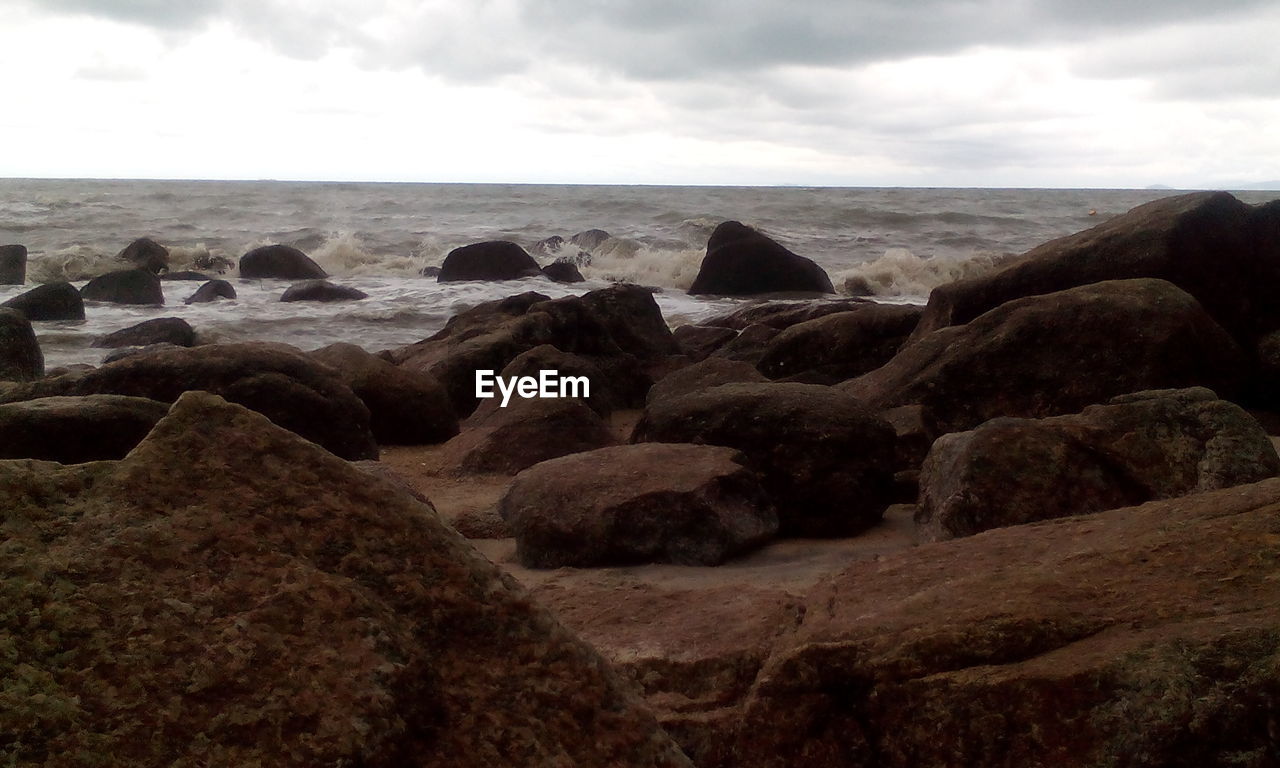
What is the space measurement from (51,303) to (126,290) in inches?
82.4

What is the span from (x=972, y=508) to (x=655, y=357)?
4.81 meters

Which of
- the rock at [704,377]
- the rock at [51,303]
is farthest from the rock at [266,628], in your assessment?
the rock at [51,303]

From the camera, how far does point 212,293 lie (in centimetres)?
1428

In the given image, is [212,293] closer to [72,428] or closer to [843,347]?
[843,347]

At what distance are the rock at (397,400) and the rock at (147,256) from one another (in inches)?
558

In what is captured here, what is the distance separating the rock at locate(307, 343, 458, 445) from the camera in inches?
238

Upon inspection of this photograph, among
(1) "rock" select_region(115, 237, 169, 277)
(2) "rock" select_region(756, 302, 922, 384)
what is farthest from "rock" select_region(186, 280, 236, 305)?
(2) "rock" select_region(756, 302, 922, 384)

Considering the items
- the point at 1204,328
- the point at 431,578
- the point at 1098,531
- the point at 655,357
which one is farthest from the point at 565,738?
the point at 655,357

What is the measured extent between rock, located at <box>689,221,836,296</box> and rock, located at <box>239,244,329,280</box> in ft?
21.9

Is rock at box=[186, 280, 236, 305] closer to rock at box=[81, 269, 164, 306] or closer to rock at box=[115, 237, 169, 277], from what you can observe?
rock at box=[81, 269, 164, 306]

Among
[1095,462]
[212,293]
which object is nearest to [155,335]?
[212,293]

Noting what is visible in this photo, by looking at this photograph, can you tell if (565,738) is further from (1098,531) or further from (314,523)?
(1098,531)

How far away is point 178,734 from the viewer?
1.16m

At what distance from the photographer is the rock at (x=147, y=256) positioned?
18719 mm
